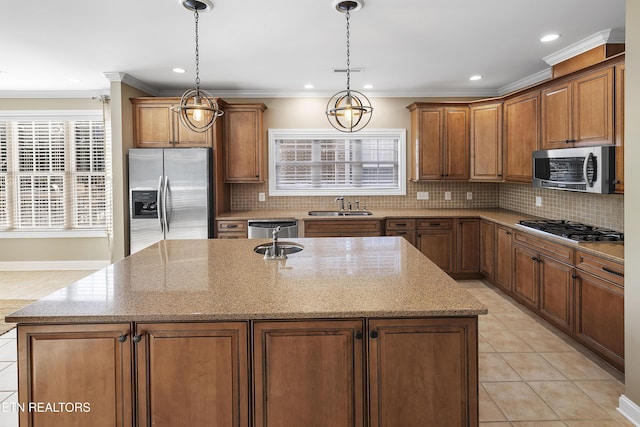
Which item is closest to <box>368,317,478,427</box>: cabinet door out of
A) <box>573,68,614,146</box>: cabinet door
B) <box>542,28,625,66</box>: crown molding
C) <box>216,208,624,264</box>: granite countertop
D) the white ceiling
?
the white ceiling

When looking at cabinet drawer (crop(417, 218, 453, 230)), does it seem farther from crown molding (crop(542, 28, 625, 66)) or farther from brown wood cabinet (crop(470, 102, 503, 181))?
crown molding (crop(542, 28, 625, 66))

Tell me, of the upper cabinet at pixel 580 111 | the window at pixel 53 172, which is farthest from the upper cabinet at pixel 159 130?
the upper cabinet at pixel 580 111

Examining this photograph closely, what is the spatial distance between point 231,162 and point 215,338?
3911mm

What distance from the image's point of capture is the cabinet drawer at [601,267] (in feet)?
8.76

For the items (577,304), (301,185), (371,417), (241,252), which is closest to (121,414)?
(371,417)

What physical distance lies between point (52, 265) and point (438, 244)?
17.9 ft

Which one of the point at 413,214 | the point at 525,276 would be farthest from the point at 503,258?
the point at 413,214

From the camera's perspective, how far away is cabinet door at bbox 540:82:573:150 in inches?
145

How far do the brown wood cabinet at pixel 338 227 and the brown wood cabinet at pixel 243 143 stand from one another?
99 centimetres

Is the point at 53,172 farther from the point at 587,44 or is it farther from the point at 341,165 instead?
the point at 587,44

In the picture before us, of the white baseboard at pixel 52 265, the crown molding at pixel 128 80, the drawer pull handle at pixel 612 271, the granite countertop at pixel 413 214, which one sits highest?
the crown molding at pixel 128 80

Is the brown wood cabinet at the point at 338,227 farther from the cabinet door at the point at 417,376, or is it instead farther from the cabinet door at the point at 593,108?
the cabinet door at the point at 417,376

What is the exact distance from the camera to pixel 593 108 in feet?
10.9

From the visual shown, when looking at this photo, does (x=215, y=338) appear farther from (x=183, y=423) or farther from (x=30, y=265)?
(x=30, y=265)
